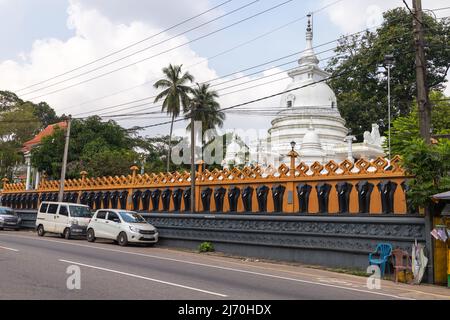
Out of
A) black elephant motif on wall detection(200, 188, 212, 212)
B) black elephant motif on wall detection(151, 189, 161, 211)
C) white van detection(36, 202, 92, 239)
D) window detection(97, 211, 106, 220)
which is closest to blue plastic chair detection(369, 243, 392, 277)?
black elephant motif on wall detection(200, 188, 212, 212)

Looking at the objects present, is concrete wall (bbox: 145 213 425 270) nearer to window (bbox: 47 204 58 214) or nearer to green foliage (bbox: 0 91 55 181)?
window (bbox: 47 204 58 214)

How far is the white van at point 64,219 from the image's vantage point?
23.3 meters

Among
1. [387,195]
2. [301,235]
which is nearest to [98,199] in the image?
[301,235]

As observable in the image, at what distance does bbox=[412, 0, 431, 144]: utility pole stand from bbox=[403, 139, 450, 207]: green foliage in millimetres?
574

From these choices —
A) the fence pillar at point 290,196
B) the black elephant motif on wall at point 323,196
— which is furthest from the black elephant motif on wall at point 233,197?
the black elephant motif on wall at point 323,196

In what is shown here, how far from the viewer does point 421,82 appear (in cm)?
1389

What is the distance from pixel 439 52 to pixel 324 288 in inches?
1867

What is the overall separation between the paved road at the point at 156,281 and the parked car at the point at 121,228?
485 cm

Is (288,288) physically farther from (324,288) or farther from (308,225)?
(308,225)

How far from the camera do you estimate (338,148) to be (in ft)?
137

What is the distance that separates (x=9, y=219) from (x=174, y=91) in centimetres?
2322

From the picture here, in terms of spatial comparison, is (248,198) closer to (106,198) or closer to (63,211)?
(106,198)

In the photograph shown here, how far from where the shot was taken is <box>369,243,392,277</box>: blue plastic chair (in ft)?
45.6
